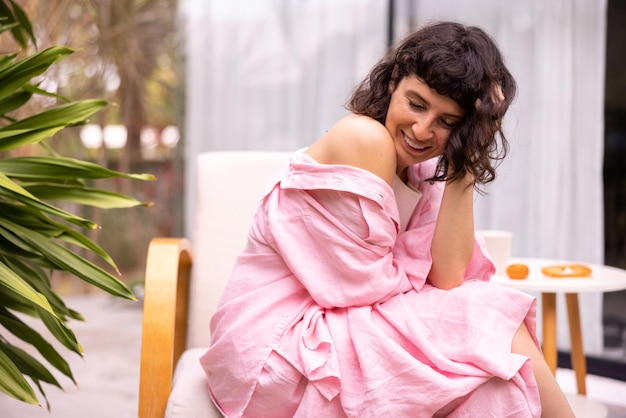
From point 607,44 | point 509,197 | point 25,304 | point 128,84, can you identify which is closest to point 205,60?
point 128,84

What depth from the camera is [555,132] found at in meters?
3.28

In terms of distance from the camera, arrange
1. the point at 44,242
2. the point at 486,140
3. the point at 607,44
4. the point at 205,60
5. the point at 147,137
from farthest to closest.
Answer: the point at 147,137 < the point at 205,60 < the point at 607,44 < the point at 44,242 < the point at 486,140

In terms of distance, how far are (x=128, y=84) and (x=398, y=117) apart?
3.93 meters

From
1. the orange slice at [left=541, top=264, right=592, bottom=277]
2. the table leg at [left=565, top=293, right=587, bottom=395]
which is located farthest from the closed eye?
the table leg at [left=565, top=293, right=587, bottom=395]

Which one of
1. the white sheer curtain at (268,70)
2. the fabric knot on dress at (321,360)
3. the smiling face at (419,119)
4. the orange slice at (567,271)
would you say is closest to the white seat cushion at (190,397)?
the fabric knot on dress at (321,360)

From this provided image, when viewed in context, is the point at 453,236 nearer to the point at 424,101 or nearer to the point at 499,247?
the point at 424,101

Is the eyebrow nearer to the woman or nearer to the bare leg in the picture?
the woman

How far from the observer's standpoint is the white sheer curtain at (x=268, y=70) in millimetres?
3807

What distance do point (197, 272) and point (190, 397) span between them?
1.66ft

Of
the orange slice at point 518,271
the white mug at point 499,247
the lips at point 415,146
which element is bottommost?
the orange slice at point 518,271

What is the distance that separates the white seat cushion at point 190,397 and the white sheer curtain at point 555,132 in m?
1.94

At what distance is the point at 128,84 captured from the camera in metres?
5.12

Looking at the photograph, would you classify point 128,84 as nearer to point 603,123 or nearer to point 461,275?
point 603,123

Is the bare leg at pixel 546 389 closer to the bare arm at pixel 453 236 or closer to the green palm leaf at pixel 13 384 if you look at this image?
the bare arm at pixel 453 236
